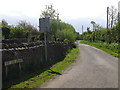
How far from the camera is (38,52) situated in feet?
40.5

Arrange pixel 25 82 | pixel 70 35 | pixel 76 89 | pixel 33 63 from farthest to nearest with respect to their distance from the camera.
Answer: pixel 70 35
pixel 33 63
pixel 25 82
pixel 76 89

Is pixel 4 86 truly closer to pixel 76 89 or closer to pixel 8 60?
pixel 8 60

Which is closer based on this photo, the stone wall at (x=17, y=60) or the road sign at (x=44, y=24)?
the stone wall at (x=17, y=60)

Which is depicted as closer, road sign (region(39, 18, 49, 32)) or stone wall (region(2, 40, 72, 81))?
stone wall (region(2, 40, 72, 81))

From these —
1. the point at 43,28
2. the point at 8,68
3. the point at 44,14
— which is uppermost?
the point at 44,14

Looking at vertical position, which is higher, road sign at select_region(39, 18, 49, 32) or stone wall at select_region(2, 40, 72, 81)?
road sign at select_region(39, 18, 49, 32)

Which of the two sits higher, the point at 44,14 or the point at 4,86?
the point at 44,14

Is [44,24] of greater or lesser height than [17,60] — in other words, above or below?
above

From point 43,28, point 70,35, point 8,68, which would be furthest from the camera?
point 70,35

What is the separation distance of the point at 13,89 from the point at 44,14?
34.6 metres

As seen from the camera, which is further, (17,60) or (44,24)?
(44,24)

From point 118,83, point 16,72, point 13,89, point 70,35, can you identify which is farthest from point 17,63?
point 70,35

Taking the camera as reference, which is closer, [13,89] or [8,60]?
[13,89]

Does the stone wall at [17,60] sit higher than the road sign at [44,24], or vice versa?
the road sign at [44,24]
